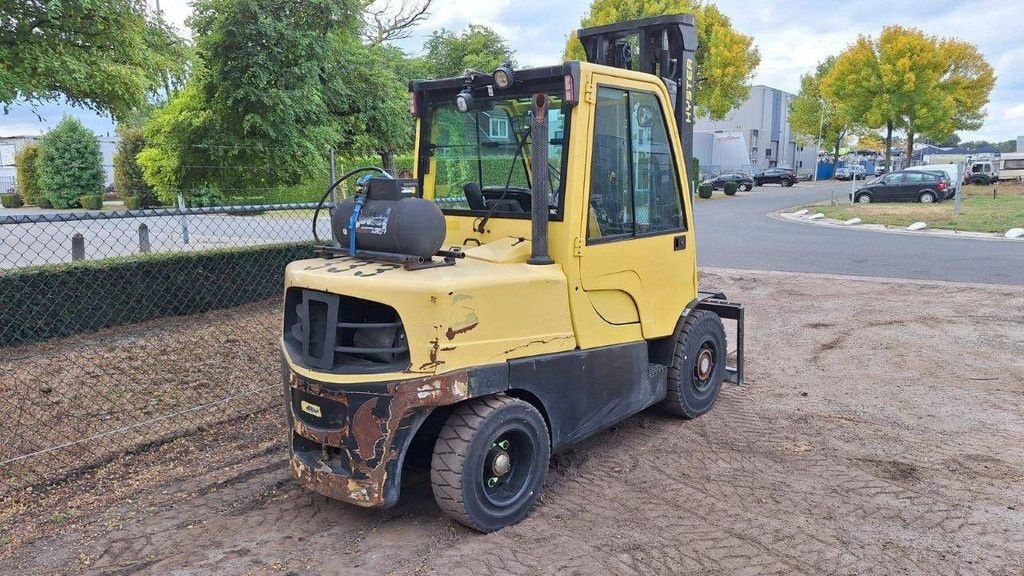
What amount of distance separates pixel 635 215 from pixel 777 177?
4718 centimetres

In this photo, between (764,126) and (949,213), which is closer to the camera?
(949,213)

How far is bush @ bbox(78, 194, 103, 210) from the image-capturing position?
27741mm

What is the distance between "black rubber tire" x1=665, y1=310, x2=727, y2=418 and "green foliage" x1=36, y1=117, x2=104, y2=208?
29.9 m

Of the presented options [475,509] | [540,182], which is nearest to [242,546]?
[475,509]

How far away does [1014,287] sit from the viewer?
34.0 feet

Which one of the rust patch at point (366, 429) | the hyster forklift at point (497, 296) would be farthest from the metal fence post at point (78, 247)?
the rust patch at point (366, 429)

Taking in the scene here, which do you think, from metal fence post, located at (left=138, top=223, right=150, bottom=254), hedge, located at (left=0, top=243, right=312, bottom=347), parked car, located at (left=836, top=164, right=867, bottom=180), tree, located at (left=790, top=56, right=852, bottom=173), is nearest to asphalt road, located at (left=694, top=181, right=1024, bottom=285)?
hedge, located at (left=0, top=243, right=312, bottom=347)

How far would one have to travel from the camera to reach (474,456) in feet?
11.5

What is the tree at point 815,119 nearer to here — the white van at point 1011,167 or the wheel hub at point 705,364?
the white van at point 1011,167

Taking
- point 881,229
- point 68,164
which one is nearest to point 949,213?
point 881,229

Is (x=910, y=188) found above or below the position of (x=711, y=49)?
below

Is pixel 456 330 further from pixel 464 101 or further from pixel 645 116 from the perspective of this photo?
pixel 645 116

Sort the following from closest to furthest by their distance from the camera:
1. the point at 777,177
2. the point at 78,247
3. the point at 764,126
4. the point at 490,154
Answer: the point at 490,154 < the point at 78,247 < the point at 777,177 < the point at 764,126

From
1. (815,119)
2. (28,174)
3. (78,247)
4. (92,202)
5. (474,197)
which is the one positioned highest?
(815,119)
